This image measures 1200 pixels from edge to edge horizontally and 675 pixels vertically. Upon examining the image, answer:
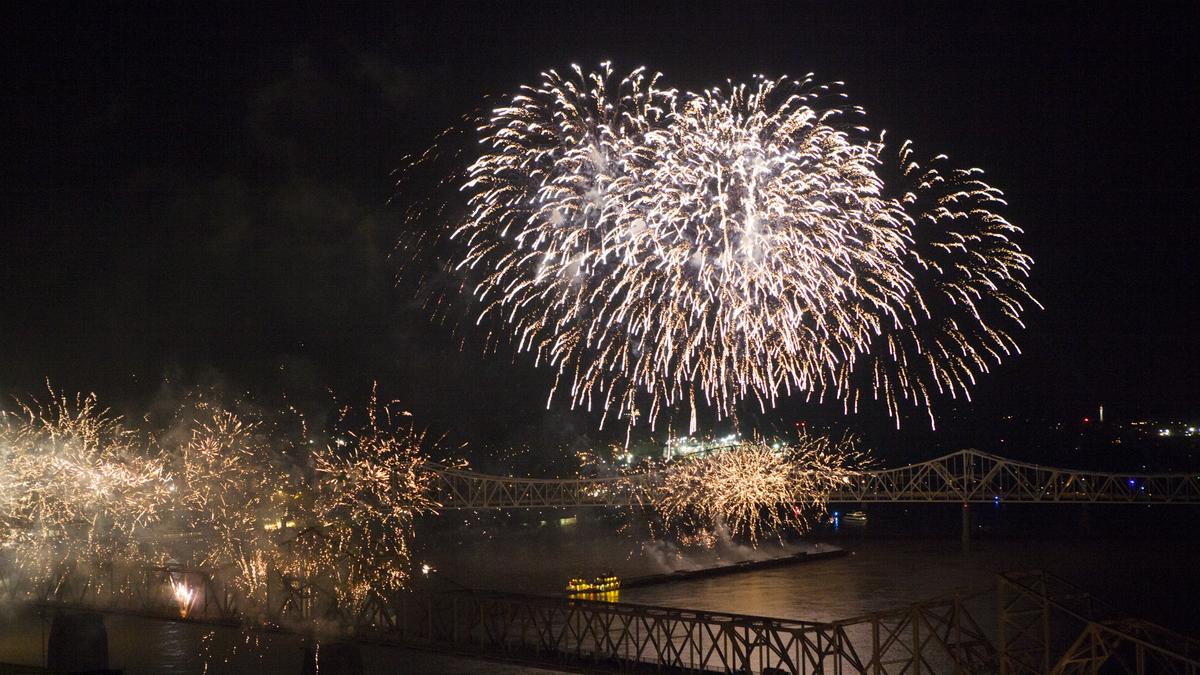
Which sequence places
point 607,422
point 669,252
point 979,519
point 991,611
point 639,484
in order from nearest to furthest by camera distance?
point 669,252 < point 991,611 < point 639,484 < point 607,422 < point 979,519

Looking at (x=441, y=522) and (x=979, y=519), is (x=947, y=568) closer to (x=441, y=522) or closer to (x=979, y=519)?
(x=441, y=522)

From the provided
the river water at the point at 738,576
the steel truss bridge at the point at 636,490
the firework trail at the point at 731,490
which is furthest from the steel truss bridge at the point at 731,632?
the steel truss bridge at the point at 636,490

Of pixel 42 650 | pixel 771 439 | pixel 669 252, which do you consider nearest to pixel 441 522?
pixel 771 439

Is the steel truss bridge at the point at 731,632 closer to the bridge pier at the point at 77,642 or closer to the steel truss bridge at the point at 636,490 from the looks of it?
the bridge pier at the point at 77,642

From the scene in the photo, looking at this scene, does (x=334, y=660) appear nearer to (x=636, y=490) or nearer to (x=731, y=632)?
(x=731, y=632)

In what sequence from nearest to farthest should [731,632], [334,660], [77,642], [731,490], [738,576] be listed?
1. [731,632]
2. [334,660]
3. [77,642]
4. [731,490]
5. [738,576]

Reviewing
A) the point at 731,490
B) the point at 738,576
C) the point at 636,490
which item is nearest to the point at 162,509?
the point at 731,490
